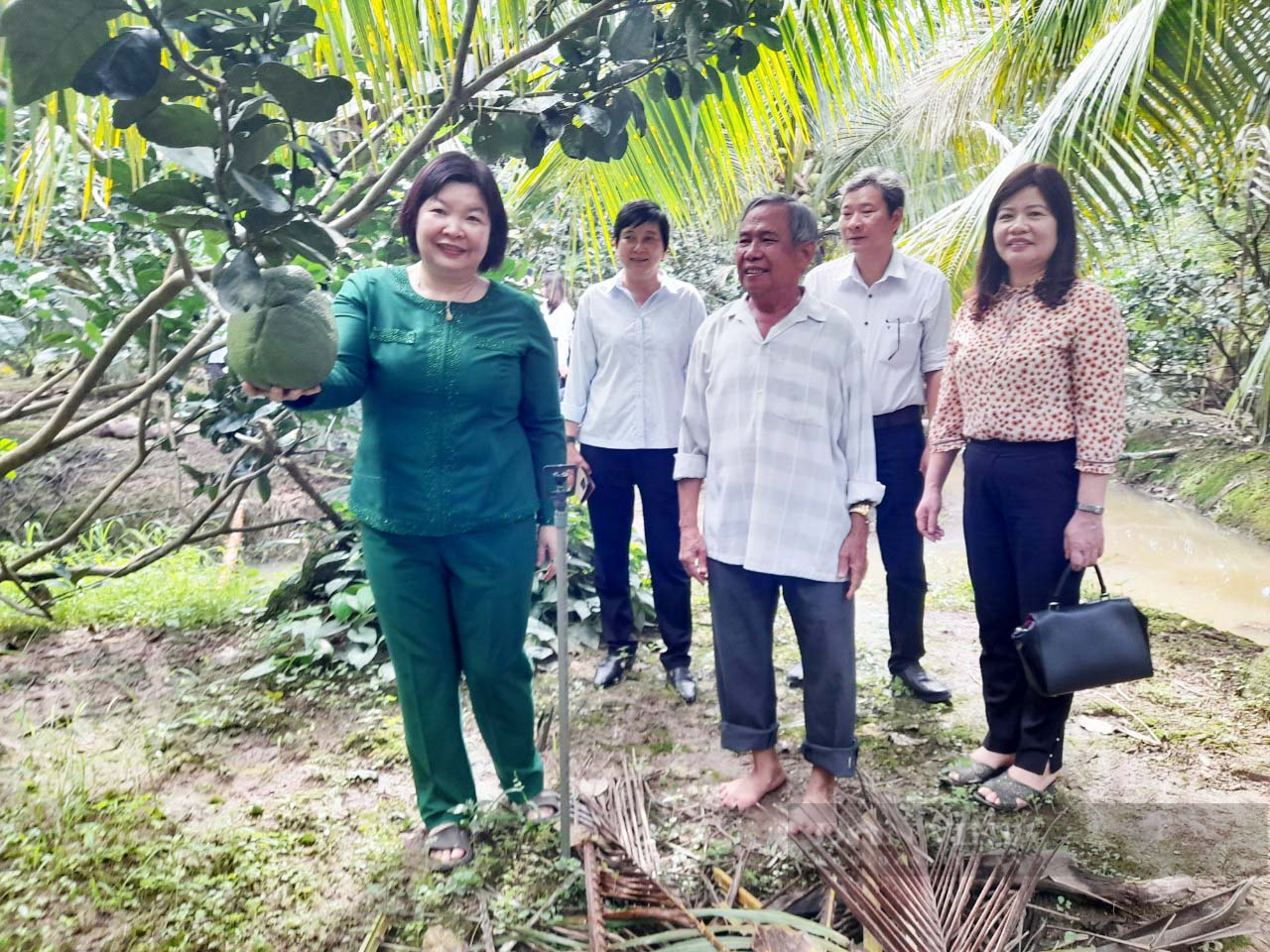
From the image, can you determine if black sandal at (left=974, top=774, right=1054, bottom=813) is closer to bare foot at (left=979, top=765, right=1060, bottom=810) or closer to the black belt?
bare foot at (left=979, top=765, right=1060, bottom=810)

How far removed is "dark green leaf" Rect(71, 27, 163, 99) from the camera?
1.15 m

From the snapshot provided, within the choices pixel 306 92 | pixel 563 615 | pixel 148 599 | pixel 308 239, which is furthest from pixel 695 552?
pixel 148 599

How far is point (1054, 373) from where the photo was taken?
2393 mm

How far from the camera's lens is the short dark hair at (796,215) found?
2.29 m

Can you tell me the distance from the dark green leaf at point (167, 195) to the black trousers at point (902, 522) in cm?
244

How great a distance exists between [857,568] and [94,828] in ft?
7.00

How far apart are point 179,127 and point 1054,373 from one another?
208cm

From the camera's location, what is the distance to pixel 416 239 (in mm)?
2127

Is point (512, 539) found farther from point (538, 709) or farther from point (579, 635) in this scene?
point (579, 635)

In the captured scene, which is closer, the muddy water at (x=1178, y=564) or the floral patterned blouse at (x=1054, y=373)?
the floral patterned blouse at (x=1054, y=373)

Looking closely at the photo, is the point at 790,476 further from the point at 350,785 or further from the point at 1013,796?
the point at 350,785

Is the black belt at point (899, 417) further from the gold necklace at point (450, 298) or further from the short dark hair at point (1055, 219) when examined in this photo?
the gold necklace at point (450, 298)

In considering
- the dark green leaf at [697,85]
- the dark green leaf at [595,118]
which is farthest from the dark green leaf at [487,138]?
the dark green leaf at [697,85]

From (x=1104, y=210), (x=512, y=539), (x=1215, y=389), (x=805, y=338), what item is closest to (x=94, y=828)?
(x=512, y=539)
